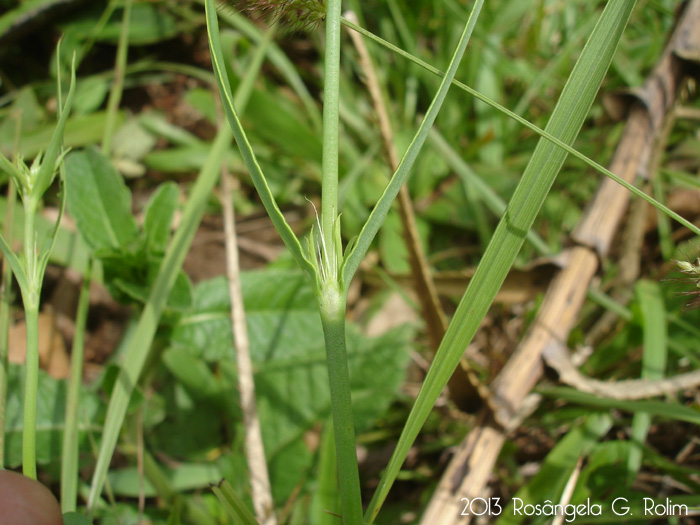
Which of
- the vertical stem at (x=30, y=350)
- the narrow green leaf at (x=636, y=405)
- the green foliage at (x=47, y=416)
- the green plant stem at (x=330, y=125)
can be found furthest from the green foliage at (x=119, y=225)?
the narrow green leaf at (x=636, y=405)

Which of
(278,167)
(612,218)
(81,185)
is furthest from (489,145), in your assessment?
(81,185)

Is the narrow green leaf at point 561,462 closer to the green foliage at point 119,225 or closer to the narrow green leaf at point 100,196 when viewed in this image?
the green foliage at point 119,225

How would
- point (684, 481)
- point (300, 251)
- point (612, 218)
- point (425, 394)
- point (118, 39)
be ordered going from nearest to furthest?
1. point (300, 251)
2. point (425, 394)
3. point (684, 481)
4. point (612, 218)
5. point (118, 39)

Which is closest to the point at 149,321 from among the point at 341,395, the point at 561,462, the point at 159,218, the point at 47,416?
the point at 159,218

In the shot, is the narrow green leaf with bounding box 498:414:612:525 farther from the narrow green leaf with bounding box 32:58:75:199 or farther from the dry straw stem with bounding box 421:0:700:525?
the narrow green leaf with bounding box 32:58:75:199

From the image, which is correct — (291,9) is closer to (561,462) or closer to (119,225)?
(119,225)

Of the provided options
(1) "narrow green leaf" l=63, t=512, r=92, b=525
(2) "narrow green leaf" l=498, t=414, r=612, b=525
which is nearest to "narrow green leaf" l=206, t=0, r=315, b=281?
(1) "narrow green leaf" l=63, t=512, r=92, b=525

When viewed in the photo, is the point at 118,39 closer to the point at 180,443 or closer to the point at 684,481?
the point at 180,443
